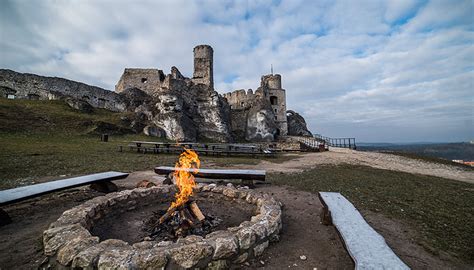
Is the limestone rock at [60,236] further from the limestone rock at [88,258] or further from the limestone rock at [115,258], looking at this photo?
the limestone rock at [115,258]

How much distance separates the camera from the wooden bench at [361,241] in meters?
2.30

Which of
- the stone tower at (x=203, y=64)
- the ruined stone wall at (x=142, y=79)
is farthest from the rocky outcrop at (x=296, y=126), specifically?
the ruined stone wall at (x=142, y=79)

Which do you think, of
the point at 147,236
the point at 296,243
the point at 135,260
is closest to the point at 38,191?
the point at 147,236

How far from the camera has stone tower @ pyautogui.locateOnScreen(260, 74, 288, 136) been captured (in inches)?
1772

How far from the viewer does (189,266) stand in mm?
2521

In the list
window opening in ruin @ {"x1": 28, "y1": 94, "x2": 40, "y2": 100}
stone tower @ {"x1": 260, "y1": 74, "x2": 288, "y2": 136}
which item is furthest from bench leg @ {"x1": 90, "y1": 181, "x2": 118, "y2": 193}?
stone tower @ {"x1": 260, "y1": 74, "x2": 288, "y2": 136}

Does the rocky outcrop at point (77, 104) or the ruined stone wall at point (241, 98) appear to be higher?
the ruined stone wall at point (241, 98)

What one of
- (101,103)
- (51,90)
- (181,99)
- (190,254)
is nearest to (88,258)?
(190,254)

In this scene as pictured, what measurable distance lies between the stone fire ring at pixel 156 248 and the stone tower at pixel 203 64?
128 ft

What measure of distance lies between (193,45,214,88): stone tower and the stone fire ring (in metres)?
39.1

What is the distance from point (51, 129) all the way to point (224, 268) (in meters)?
21.8

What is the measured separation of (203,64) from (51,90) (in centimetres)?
2404

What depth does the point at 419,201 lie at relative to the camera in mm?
5906

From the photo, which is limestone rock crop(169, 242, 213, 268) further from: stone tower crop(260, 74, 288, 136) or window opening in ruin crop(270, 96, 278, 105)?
window opening in ruin crop(270, 96, 278, 105)
